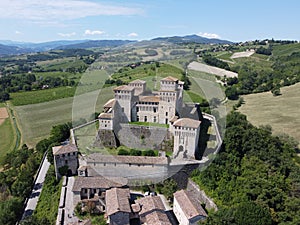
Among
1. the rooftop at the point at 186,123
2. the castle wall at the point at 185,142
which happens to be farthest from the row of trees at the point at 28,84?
the castle wall at the point at 185,142

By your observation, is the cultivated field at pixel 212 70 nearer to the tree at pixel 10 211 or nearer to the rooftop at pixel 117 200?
the rooftop at pixel 117 200

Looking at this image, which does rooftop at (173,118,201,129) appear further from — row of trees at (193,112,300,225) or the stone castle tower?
row of trees at (193,112,300,225)

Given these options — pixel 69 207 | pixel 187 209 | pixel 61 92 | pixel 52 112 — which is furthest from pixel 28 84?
pixel 187 209

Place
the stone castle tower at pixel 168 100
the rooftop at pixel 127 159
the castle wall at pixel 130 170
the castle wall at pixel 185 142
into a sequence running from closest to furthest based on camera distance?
the rooftop at pixel 127 159, the castle wall at pixel 130 170, the castle wall at pixel 185 142, the stone castle tower at pixel 168 100

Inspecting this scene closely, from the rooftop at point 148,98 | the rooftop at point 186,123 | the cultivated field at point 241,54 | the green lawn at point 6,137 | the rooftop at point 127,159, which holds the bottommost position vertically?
the green lawn at point 6,137

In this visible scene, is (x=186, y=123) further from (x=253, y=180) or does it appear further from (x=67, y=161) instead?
(x=67, y=161)

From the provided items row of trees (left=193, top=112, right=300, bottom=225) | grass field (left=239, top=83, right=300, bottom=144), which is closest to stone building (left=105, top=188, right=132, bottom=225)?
row of trees (left=193, top=112, right=300, bottom=225)

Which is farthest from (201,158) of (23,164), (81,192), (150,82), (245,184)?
(23,164)
